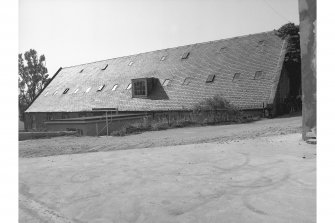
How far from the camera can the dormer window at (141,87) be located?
25047mm

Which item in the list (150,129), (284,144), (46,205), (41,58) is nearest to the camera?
(46,205)

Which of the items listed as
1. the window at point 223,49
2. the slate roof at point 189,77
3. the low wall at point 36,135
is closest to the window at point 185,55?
the slate roof at point 189,77

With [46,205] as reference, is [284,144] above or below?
above

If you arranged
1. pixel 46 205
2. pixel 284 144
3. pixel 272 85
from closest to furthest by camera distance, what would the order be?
pixel 46 205 → pixel 284 144 → pixel 272 85

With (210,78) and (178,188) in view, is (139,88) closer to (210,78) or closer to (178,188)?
(210,78)

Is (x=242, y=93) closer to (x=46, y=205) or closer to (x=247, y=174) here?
(x=247, y=174)

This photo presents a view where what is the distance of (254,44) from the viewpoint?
23.4 metres

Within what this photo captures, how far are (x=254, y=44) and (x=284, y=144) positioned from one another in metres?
17.4

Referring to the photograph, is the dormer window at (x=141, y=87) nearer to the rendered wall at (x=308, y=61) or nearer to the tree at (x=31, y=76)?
the rendered wall at (x=308, y=61)

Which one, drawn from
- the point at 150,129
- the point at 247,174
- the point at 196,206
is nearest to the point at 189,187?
the point at 196,206

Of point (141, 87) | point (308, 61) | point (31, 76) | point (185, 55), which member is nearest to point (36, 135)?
point (141, 87)

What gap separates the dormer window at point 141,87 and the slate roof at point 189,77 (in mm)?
664

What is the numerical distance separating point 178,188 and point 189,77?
65.7ft

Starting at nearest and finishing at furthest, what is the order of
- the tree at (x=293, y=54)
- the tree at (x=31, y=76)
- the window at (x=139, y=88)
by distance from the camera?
the tree at (x=293, y=54) → the window at (x=139, y=88) → the tree at (x=31, y=76)
